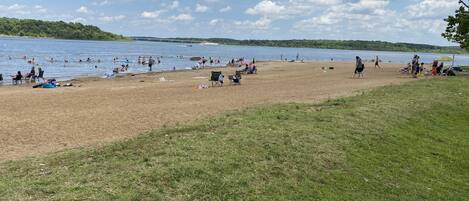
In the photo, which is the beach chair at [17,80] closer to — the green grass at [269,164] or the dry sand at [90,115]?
the dry sand at [90,115]

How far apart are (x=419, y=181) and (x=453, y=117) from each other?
7005 mm

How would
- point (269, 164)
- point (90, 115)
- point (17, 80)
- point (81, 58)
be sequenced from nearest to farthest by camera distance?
point (269, 164)
point (90, 115)
point (17, 80)
point (81, 58)

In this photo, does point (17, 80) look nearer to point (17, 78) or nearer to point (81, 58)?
point (17, 78)

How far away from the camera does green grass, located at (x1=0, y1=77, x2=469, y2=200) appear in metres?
6.59

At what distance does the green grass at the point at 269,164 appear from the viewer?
6.59 m

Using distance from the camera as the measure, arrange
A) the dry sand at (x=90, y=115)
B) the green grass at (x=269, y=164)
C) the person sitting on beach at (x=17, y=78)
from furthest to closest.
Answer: the person sitting on beach at (x=17, y=78) < the dry sand at (x=90, y=115) < the green grass at (x=269, y=164)

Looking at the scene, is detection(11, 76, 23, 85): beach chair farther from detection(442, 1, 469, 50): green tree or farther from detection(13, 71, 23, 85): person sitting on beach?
detection(442, 1, 469, 50): green tree

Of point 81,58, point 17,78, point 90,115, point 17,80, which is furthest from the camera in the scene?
point 81,58

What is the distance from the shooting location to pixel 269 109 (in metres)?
14.6

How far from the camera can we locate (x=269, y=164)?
8156 mm

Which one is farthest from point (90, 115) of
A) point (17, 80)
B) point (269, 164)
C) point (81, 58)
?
point (81, 58)

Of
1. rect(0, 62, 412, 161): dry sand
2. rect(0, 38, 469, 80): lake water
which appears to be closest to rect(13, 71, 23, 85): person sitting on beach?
rect(0, 38, 469, 80): lake water

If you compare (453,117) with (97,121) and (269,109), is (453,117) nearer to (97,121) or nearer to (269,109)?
(269,109)

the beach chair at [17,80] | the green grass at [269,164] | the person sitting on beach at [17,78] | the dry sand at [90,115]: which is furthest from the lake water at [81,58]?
the green grass at [269,164]
